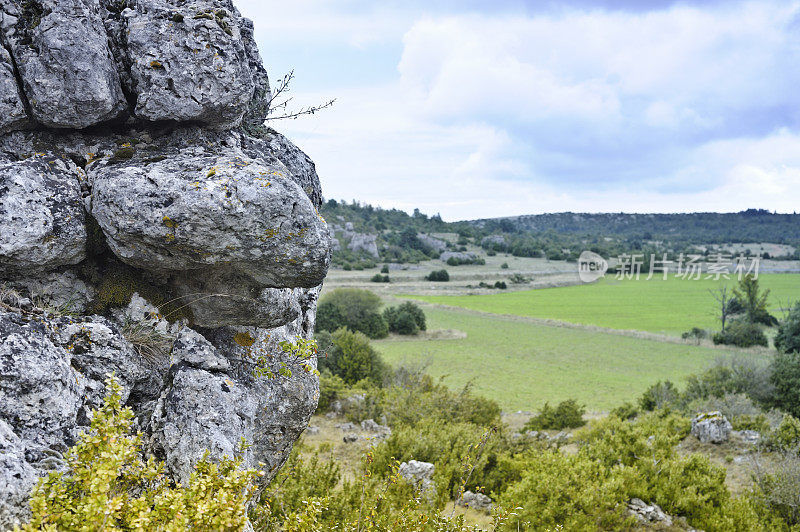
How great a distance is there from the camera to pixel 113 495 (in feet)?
9.42

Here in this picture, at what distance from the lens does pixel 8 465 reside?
2.67 m

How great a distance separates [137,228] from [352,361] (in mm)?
15092

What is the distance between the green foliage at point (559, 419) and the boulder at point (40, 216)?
519 inches

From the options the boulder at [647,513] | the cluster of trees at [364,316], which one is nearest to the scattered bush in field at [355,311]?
the cluster of trees at [364,316]

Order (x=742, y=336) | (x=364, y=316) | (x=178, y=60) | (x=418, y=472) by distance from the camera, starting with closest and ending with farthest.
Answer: (x=178, y=60)
(x=418, y=472)
(x=364, y=316)
(x=742, y=336)

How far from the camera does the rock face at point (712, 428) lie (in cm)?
1205

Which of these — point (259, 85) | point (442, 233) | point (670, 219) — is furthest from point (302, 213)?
point (670, 219)

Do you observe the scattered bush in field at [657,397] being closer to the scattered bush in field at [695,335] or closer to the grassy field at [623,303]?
the scattered bush in field at [695,335]

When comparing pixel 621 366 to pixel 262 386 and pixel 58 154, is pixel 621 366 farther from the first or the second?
pixel 58 154

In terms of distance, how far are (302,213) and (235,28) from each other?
5.70 feet

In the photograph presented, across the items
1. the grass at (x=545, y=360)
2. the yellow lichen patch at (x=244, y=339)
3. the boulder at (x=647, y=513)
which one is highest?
the yellow lichen patch at (x=244, y=339)

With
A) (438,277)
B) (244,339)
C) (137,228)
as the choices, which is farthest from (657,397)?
(438,277)

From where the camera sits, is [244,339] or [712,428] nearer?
[244,339]

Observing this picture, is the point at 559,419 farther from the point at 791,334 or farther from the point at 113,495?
the point at 791,334
